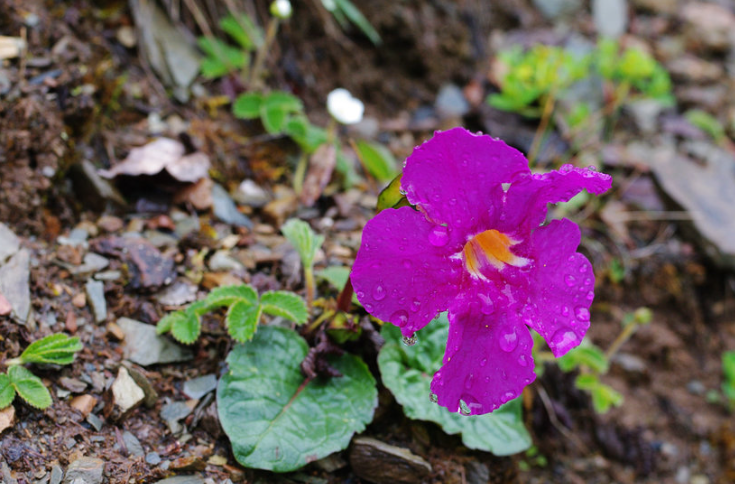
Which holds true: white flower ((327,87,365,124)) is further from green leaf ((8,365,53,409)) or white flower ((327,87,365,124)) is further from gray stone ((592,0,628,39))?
gray stone ((592,0,628,39))

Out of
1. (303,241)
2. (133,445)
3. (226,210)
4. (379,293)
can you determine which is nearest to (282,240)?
(226,210)

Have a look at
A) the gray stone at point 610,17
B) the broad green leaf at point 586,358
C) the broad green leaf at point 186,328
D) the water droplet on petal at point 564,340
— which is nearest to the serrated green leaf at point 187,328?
the broad green leaf at point 186,328

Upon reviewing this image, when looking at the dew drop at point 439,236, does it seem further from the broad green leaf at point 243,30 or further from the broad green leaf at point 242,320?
the broad green leaf at point 243,30

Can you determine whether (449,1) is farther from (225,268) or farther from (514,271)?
(514,271)

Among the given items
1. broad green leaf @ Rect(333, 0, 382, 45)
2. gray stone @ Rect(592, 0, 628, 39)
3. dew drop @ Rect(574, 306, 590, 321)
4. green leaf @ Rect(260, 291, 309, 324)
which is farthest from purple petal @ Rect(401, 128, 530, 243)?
gray stone @ Rect(592, 0, 628, 39)

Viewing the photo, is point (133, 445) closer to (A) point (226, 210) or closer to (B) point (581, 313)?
(A) point (226, 210)

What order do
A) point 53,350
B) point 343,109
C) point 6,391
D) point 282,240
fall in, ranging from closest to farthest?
1. point 6,391
2. point 53,350
3. point 282,240
4. point 343,109
